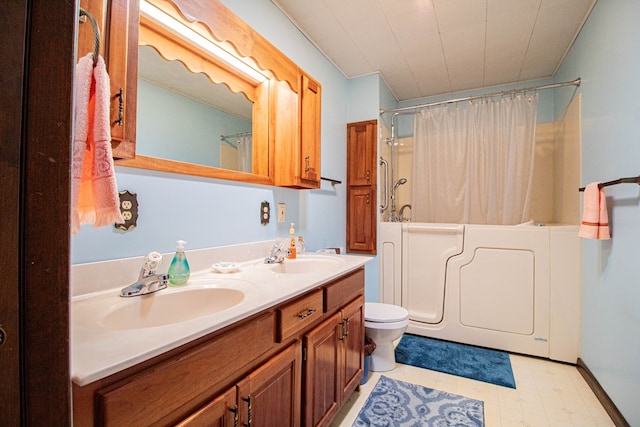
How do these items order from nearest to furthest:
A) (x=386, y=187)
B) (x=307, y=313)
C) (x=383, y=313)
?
Result: (x=307, y=313) → (x=383, y=313) → (x=386, y=187)

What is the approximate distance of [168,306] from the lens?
1029mm

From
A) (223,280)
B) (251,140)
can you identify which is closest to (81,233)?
(223,280)

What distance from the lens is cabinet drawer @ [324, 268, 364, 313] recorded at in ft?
4.36

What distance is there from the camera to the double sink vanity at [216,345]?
588 millimetres

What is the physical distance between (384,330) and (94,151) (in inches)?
71.0

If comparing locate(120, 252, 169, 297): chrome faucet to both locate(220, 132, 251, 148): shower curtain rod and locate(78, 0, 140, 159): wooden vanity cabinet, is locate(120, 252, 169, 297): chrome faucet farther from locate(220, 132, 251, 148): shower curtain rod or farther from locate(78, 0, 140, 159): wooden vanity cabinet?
locate(220, 132, 251, 148): shower curtain rod

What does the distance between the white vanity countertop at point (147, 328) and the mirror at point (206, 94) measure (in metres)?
0.46

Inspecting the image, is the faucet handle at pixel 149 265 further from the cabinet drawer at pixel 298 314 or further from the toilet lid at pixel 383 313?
the toilet lid at pixel 383 313

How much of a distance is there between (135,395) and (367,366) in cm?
171

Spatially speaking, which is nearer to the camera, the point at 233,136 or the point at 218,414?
the point at 218,414

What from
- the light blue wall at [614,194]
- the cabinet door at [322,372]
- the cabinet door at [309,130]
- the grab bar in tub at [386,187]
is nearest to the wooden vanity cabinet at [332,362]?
the cabinet door at [322,372]

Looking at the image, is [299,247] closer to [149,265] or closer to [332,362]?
[332,362]

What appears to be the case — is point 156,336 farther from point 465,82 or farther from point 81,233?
point 465,82

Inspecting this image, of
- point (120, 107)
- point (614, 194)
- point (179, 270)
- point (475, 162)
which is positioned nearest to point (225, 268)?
point (179, 270)
